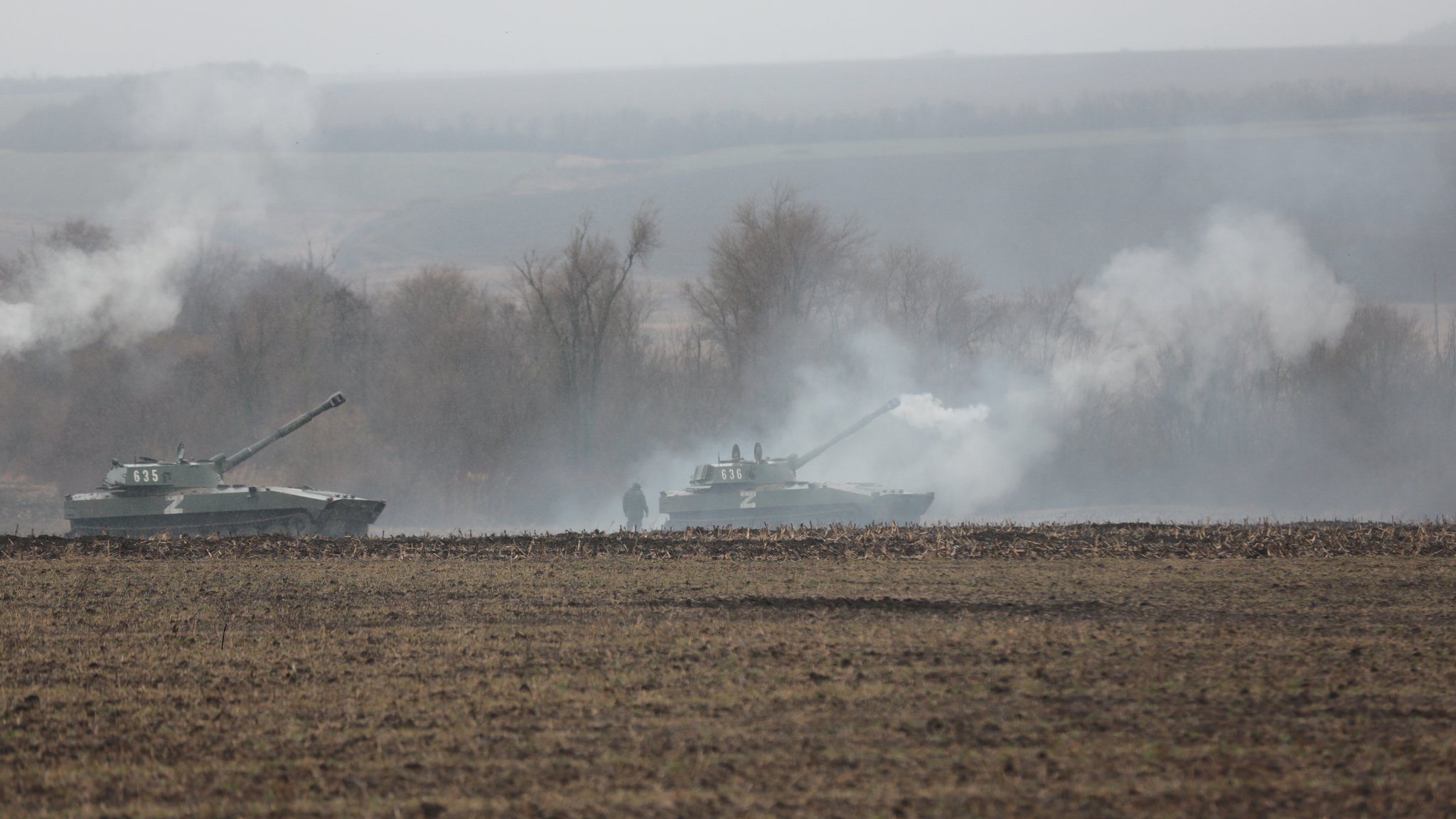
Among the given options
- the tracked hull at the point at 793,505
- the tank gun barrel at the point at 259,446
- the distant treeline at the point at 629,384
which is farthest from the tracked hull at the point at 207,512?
the distant treeline at the point at 629,384

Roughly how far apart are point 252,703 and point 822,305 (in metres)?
50.8

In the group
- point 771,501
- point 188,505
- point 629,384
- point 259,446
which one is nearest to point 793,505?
point 771,501

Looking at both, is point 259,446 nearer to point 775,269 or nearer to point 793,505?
point 793,505

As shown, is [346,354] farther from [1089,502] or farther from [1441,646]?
[1441,646]

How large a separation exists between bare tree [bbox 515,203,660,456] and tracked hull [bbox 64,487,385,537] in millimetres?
26701

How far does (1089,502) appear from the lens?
2132 inches

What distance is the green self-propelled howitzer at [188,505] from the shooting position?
30.1m

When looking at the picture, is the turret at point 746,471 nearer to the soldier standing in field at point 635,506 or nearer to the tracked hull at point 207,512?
the soldier standing in field at point 635,506

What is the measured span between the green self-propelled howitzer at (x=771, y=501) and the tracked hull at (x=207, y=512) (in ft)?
27.0

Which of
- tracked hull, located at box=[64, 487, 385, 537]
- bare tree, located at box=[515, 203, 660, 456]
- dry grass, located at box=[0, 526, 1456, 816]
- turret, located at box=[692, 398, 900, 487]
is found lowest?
dry grass, located at box=[0, 526, 1456, 816]

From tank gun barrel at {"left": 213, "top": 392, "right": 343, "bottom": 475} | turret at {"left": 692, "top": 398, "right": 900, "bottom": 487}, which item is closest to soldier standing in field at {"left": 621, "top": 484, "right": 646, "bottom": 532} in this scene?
turret at {"left": 692, "top": 398, "right": 900, "bottom": 487}

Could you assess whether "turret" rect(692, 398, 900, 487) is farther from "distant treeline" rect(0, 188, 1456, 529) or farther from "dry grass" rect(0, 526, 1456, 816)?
"distant treeline" rect(0, 188, 1456, 529)

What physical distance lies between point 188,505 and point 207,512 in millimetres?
397

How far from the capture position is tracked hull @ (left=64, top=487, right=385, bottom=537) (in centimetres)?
3014
